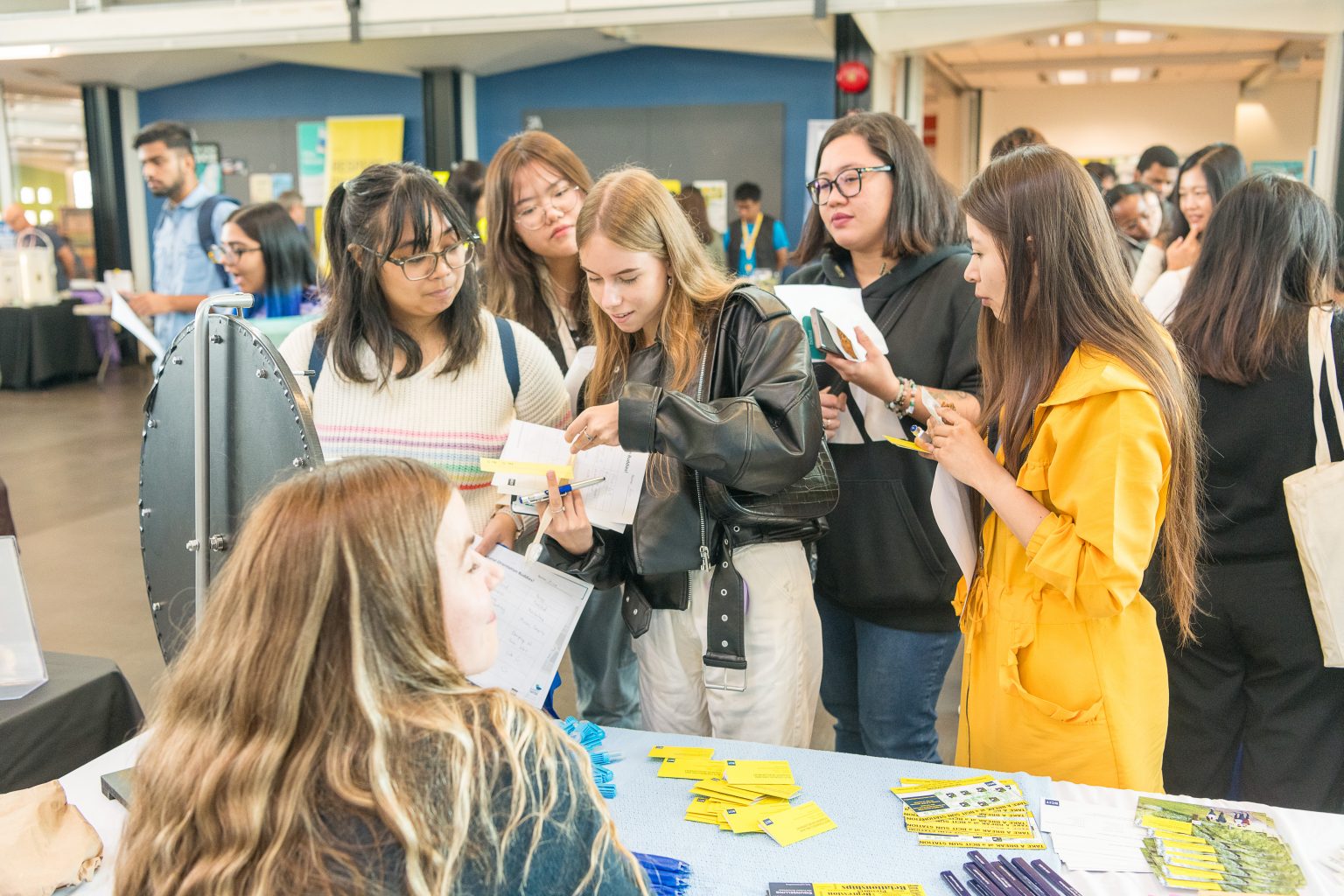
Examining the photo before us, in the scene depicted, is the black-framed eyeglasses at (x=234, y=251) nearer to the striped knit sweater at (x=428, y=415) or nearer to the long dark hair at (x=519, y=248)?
the long dark hair at (x=519, y=248)

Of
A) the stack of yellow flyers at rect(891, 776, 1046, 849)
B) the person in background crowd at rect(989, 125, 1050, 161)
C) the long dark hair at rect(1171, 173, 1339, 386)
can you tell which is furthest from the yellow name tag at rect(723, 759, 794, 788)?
the person in background crowd at rect(989, 125, 1050, 161)

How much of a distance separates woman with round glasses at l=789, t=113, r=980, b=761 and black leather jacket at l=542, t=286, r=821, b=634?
24 cm

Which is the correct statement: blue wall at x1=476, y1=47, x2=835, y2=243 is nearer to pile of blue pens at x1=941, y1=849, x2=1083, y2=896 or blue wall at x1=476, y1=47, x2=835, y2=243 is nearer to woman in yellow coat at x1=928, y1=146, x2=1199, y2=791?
woman in yellow coat at x1=928, y1=146, x2=1199, y2=791

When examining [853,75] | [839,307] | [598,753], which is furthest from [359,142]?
[598,753]

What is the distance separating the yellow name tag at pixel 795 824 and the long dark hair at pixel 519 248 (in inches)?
48.5

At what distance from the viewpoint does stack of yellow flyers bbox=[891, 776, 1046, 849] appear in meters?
1.34

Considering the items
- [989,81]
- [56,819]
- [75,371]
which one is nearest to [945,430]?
[56,819]

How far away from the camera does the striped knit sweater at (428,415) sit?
1.84m

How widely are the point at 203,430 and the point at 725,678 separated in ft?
2.89

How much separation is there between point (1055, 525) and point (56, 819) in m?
1.37

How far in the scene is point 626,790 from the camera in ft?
4.90

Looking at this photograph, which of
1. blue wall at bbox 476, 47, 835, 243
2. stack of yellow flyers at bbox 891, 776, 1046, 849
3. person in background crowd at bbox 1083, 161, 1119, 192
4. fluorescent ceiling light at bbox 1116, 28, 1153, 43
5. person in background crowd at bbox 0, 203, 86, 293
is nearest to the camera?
stack of yellow flyers at bbox 891, 776, 1046, 849

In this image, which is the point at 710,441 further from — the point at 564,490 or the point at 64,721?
the point at 64,721

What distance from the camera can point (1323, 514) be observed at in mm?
1909
